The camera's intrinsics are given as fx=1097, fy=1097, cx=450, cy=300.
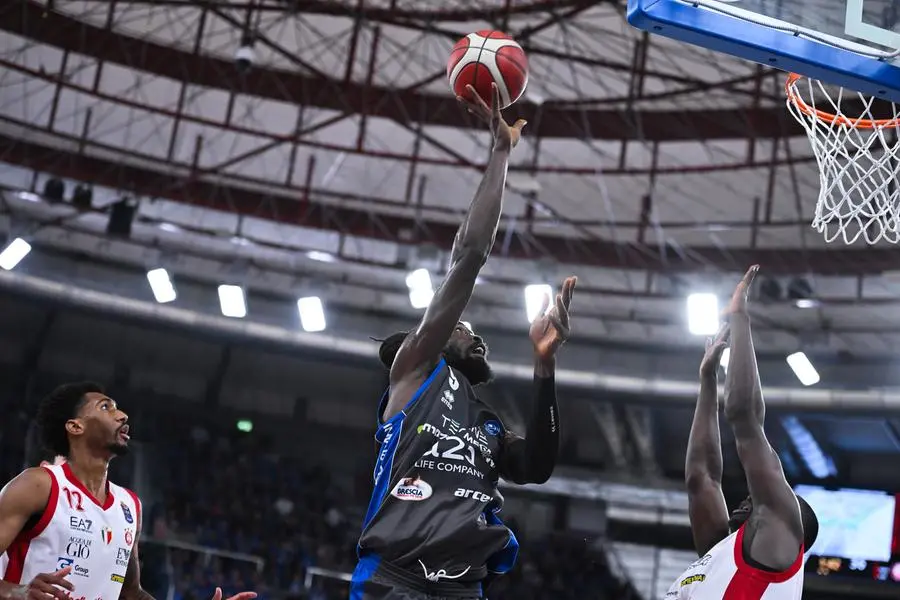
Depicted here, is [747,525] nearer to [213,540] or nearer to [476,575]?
[476,575]

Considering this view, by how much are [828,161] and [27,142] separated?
55.5 ft

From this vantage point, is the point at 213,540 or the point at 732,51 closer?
the point at 732,51

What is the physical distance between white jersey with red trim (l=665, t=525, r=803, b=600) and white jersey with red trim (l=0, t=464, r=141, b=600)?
9.50ft

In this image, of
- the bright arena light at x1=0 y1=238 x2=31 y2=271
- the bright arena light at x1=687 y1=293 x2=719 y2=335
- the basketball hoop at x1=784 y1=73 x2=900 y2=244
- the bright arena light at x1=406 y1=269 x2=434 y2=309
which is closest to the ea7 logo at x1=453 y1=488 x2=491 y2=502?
the basketball hoop at x1=784 y1=73 x2=900 y2=244

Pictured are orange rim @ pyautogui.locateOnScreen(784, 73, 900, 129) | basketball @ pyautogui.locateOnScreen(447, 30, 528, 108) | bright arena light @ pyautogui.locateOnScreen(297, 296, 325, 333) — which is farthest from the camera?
bright arena light @ pyautogui.locateOnScreen(297, 296, 325, 333)

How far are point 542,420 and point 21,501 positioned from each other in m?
2.62

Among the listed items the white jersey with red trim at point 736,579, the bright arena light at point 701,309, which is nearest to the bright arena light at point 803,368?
the bright arena light at point 701,309

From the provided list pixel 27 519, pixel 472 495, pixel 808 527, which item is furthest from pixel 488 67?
pixel 27 519

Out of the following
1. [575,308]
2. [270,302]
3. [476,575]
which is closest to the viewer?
[476,575]

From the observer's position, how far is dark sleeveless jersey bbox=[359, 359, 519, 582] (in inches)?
163

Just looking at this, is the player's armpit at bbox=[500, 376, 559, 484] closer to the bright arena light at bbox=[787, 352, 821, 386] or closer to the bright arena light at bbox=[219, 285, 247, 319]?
the bright arena light at bbox=[787, 352, 821, 386]

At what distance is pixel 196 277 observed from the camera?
87.8ft

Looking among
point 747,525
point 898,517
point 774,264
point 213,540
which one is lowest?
point 747,525

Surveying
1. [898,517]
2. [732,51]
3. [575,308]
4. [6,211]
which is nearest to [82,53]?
[6,211]
